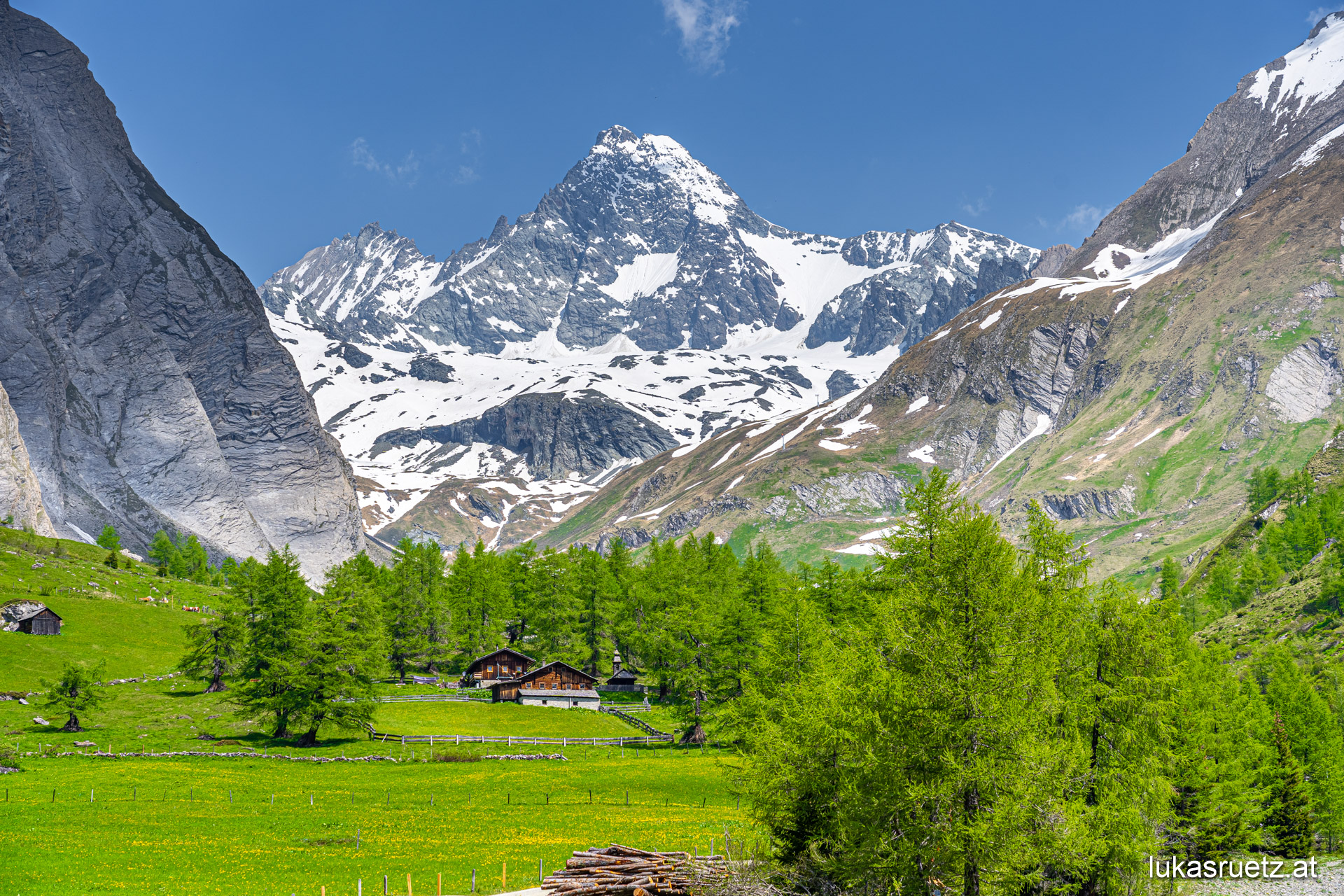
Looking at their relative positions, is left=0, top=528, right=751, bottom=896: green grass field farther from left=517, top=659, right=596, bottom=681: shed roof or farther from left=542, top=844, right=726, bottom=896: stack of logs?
left=517, top=659, right=596, bottom=681: shed roof

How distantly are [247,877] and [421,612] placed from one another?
66188mm

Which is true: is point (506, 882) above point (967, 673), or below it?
below

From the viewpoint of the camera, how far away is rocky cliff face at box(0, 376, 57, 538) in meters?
142

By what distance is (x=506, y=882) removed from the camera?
31000 mm

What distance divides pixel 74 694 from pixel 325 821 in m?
33.5

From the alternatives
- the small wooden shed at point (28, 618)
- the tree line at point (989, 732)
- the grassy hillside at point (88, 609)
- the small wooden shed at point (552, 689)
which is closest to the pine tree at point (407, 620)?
the small wooden shed at point (552, 689)

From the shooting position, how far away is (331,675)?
219 ft

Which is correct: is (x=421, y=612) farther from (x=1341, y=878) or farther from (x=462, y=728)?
(x=1341, y=878)

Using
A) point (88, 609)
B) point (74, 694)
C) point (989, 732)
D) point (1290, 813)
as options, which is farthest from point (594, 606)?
point (989, 732)

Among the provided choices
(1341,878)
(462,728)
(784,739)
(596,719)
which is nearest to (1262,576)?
(1341,878)

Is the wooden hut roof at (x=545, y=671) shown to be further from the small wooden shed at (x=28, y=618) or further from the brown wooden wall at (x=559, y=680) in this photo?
the small wooden shed at (x=28, y=618)

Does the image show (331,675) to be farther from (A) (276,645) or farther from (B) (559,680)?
(B) (559,680)

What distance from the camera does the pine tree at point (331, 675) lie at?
65.6m

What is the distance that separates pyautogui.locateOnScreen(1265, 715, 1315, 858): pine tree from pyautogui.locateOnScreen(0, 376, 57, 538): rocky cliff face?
15948cm
